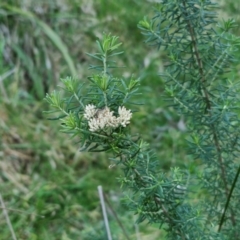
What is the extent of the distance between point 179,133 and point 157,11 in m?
1.15

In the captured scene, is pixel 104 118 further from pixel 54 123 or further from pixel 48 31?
pixel 48 31

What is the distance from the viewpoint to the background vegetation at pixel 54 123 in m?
1.76

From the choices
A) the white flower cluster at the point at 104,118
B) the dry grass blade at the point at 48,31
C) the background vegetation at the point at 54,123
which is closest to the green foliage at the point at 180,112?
the white flower cluster at the point at 104,118

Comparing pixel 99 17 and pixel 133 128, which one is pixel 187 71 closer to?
pixel 133 128

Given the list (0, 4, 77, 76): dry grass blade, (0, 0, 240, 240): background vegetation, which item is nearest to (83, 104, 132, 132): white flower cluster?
(0, 0, 240, 240): background vegetation

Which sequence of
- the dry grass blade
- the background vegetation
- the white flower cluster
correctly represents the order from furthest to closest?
the dry grass blade, the background vegetation, the white flower cluster

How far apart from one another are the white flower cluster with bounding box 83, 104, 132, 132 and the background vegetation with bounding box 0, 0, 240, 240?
2.40 feet

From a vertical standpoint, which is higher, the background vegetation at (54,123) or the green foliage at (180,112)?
the green foliage at (180,112)

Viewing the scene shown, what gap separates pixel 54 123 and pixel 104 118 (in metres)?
1.40

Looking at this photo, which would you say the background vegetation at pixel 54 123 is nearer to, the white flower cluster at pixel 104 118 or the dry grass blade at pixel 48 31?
the dry grass blade at pixel 48 31

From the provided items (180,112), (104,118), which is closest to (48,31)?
(180,112)

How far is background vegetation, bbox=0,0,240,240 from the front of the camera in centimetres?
176

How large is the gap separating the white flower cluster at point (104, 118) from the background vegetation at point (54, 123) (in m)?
0.73

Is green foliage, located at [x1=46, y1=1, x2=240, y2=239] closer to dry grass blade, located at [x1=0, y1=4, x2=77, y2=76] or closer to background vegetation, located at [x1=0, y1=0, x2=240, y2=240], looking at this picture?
background vegetation, located at [x1=0, y1=0, x2=240, y2=240]
